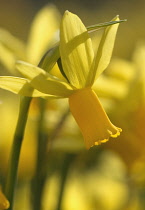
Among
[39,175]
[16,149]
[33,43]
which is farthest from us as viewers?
[33,43]

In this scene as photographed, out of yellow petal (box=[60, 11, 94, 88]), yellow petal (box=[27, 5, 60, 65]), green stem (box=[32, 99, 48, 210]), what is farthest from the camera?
yellow petal (box=[27, 5, 60, 65])

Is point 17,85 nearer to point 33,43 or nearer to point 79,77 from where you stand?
point 79,77

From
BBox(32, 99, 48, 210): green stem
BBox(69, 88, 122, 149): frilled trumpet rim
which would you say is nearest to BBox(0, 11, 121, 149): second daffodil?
BBox(69, 88, 122, 149): frilled trumpet rim

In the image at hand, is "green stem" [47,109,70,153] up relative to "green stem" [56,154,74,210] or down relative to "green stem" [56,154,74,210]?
up

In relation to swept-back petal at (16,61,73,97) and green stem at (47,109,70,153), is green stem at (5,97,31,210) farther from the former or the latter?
green stem at (47,109,70,153)

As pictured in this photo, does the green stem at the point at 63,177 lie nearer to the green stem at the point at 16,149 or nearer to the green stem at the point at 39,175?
the green stem at the point at 39,175

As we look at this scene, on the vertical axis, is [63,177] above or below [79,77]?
below

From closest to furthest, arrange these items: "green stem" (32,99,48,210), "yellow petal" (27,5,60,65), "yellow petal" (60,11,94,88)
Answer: "yellow petal" (60,11,94,88)
"green stem" (32,99,48,210)
"yellow petal" (27,5,60,65)

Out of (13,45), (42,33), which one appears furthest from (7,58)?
(42,33)
